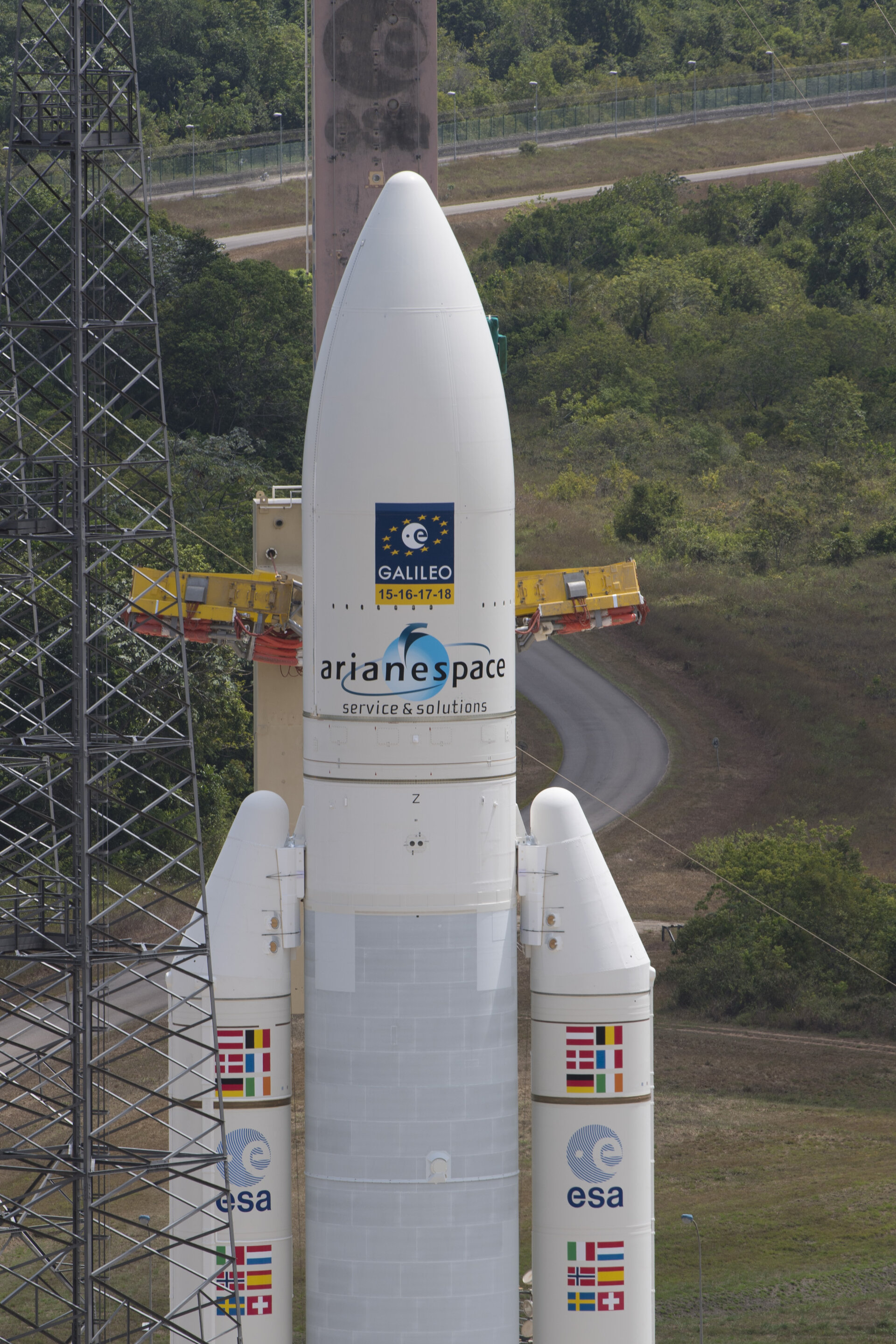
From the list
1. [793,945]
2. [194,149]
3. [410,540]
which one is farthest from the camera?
[194,149]

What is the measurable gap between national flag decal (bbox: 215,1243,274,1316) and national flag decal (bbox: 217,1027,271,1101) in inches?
79.4

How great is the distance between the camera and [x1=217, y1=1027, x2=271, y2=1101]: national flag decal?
90.9 ft

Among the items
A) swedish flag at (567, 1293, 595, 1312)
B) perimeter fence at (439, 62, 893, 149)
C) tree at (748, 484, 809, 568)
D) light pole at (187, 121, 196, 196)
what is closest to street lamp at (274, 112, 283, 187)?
light pole at (187, 121, 196, 196)

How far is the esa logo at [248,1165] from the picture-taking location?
27609 mm

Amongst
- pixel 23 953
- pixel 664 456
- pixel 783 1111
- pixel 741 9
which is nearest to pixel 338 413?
pixel 23 953

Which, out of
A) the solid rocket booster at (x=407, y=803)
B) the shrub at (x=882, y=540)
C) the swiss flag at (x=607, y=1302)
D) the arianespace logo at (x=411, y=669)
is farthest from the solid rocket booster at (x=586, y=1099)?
the shrub at (x=882, y=540)

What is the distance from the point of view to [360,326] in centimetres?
2686

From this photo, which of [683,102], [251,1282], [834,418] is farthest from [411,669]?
[683,102]

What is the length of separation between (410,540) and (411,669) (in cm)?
166

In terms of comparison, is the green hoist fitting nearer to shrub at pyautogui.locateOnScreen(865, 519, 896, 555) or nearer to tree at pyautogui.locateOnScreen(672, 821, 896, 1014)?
tree at pyautogui.locateOnScreen(672, 821, 896, 1014)

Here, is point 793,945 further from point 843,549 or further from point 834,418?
point 834,418

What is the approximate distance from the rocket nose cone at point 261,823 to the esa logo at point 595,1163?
5664mm

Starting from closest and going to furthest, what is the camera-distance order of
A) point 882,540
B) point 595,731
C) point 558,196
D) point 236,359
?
point 595,731 < point 882,540 < point 236,359 < point 558,196

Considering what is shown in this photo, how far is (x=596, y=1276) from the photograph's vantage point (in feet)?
90.8
